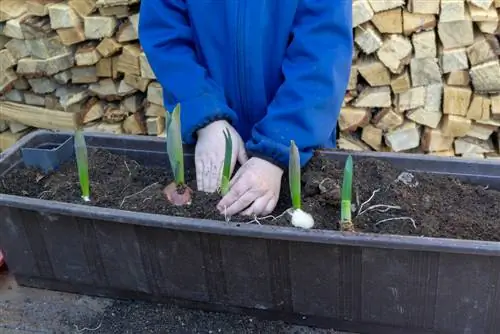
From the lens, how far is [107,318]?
1.05 m

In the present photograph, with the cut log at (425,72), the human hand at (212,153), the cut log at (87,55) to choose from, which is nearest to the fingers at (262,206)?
the human hand at (212,153)

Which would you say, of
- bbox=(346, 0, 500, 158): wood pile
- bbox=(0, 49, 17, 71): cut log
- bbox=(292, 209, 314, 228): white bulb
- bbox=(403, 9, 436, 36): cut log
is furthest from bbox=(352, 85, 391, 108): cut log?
bbox=(292, 209, 314, 228): white bulb

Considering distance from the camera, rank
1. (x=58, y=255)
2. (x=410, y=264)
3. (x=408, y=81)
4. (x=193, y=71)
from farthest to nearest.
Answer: (x=408, y=81), (x=193, y=71), (x=58, y=255), (x=410, y=264)

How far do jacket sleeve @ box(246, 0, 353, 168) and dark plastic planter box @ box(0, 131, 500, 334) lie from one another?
13cm

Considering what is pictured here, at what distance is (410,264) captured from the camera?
2.95 ft

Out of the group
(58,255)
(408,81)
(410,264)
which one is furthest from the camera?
(408,81)

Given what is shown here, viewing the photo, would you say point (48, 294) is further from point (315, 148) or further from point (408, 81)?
point (408, 81)

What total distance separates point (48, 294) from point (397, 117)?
147 cm

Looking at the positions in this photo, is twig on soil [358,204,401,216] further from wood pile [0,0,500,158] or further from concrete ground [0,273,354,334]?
wood pile [0,0,500,158]

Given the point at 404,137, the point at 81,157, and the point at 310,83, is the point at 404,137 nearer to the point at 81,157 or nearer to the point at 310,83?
the point at 310,83

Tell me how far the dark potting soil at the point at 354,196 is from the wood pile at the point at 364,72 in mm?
1090

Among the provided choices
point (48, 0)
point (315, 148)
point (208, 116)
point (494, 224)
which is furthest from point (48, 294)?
point (48, 0)

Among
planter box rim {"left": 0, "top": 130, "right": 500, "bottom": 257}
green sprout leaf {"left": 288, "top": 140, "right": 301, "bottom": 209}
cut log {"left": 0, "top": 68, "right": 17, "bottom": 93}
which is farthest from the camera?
cut log {"left": 0, "top": 68, "right": 17, "bottom": 93}

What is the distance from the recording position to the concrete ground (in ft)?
3.32
